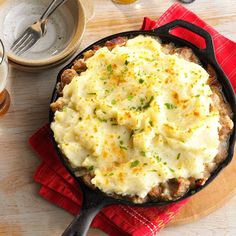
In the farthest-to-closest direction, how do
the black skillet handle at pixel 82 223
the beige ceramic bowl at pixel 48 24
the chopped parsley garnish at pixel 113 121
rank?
the beige ceramic bowl at pixel 48 24 → the chopped parsley garnish at pixel 113 121 → the black skillet handle at pixel 82 223

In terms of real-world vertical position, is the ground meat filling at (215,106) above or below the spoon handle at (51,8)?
below

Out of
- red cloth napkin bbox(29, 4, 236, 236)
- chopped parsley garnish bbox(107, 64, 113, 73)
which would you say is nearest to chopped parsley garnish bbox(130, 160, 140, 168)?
red cloth napkin bbox(29, 4, 236, 236)

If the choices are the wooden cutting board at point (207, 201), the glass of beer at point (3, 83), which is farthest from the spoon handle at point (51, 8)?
the wooden cutting board at point (207, 201)

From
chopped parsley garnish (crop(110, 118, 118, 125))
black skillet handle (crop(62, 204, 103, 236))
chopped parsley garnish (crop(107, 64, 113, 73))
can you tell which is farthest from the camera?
chopped parsley garnish (crop(107, 64, 113, 73))

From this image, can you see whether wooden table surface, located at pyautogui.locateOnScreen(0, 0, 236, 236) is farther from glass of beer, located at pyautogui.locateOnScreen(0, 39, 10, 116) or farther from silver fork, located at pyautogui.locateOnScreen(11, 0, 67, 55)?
silver fork, located at pyautogui.locateOnScreen(11, 0, 67, 55)

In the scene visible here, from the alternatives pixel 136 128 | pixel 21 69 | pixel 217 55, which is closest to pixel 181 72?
pixel 136 128

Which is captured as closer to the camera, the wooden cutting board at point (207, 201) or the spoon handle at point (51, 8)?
the wooden cutting board at point (207, 201)

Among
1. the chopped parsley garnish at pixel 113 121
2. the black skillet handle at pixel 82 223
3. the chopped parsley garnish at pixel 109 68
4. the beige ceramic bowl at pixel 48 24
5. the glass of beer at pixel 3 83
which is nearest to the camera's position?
the black skillet handle at pixel 82 223

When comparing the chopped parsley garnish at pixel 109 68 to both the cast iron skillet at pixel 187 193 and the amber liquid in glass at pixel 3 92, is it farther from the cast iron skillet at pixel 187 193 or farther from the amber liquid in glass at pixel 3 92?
the amber liquid in glass at pixel 3 92
